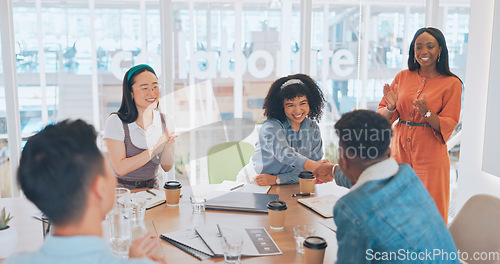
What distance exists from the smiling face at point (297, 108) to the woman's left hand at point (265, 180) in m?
0.42

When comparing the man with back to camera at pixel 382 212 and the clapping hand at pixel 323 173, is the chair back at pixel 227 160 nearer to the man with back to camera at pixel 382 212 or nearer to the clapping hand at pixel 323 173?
the clapping hand at pixel 323 173

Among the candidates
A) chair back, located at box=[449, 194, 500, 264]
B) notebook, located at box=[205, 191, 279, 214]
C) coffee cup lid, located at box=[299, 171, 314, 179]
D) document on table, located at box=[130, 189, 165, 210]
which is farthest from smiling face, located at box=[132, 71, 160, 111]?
chair back, located at box=[449, 194, 500, 264]

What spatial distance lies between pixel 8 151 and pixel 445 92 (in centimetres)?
331

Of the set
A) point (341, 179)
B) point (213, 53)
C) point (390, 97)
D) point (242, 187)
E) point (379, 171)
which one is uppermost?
point (213, 53)

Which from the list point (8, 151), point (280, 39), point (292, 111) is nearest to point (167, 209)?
point (292, 111)

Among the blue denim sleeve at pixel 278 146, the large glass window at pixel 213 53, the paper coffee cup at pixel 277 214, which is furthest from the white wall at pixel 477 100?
the paper coffee cup at pixel 277 214

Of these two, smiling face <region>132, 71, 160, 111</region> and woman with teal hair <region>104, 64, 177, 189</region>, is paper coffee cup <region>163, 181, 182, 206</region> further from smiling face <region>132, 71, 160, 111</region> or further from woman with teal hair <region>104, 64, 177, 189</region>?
smiling face <region>132, 71, 160, 111</region>

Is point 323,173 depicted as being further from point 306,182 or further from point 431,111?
point 431,111

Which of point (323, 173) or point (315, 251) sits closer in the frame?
point (315, 251)

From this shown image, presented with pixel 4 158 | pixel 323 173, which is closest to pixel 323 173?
pixel 323 173

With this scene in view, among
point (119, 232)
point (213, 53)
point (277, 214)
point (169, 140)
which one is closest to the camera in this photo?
point (119, 232)

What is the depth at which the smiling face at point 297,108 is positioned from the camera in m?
2.75

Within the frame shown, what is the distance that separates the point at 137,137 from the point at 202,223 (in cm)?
98

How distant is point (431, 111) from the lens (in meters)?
2.91
